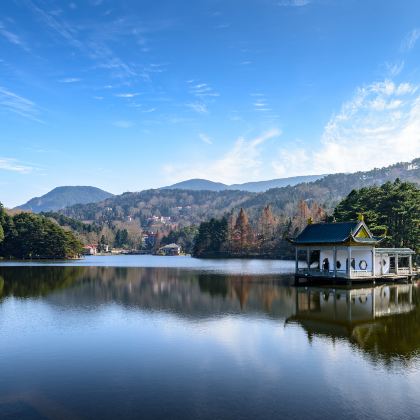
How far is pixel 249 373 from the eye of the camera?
14.2 meters

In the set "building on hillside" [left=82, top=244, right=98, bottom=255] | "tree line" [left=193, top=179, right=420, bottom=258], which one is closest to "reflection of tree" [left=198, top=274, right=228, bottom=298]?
"tree line" [left=193, top=179, right=420, bottom=258]

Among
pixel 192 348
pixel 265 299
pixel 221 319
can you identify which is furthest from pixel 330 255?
pixel 192 348

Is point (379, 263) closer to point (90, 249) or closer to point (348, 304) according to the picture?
point (348, 304)

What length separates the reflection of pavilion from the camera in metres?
23.2

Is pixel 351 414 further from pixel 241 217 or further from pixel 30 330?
pixel 241 217

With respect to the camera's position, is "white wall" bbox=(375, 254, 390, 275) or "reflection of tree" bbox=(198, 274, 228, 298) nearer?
"reflection of tree" bbox=(198, 274, 228, 298)

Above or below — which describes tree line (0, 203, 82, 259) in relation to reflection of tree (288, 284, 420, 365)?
above

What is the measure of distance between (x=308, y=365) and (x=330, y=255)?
102ft

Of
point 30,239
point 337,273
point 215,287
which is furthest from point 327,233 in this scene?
point 30,239

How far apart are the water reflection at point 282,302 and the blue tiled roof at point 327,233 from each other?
188 inches

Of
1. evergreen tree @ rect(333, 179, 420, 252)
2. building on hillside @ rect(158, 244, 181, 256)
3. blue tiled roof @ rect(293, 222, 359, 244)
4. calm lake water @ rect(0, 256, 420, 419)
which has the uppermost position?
evergreen tree @ rect(333, 179, 420, 252)

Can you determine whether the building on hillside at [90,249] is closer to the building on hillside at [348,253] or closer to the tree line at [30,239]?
the tree line at [30,239]

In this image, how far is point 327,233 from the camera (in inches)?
1732

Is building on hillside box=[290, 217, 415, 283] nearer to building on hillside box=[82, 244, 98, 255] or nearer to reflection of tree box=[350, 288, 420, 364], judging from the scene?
reflection of tree box=[350, 288, 420, 364]
